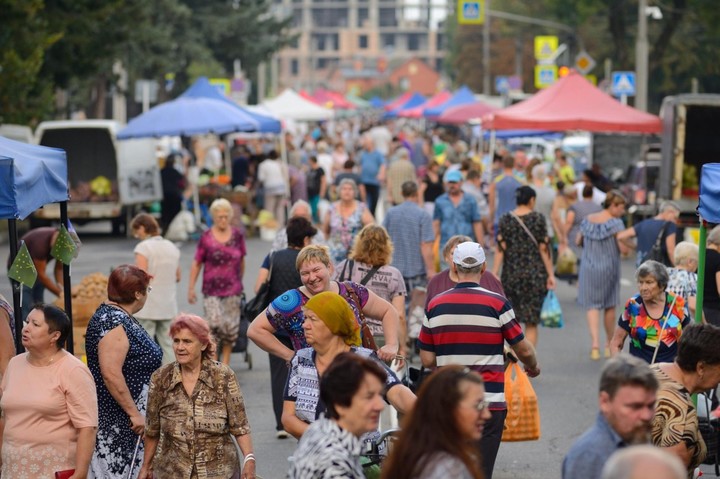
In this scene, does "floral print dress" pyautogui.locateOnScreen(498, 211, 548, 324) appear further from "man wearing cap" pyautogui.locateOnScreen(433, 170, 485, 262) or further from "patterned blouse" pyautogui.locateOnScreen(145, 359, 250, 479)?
"patterned blouse" pyautogui.locateOnScreen(145, 359, 250, 479)

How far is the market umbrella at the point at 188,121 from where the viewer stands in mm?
23266

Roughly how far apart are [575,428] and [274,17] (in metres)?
47.1

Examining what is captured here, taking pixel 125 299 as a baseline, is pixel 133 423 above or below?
below

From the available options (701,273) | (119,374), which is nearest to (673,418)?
(701,273)

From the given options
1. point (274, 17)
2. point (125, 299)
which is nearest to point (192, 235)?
point (125, 299)

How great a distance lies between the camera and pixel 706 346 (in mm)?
5953

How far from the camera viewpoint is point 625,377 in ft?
14.7

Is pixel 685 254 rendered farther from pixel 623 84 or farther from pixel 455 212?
pixel 623 84

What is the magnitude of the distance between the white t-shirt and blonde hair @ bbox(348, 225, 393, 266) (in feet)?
6.87

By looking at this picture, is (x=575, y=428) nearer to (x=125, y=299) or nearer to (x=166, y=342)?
(x=166, y=342)

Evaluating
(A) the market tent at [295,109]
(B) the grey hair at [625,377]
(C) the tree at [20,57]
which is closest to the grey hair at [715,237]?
(B) the grey hair at [625,377]

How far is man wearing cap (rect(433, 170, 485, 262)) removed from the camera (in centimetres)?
1460

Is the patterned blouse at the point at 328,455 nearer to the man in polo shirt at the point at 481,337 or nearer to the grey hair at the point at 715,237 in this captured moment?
the man in polo shirt at the point at 481,337

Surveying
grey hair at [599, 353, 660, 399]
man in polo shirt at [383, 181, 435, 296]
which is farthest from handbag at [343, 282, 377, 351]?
man in polo shirt at [383, 181, 435, 296]
